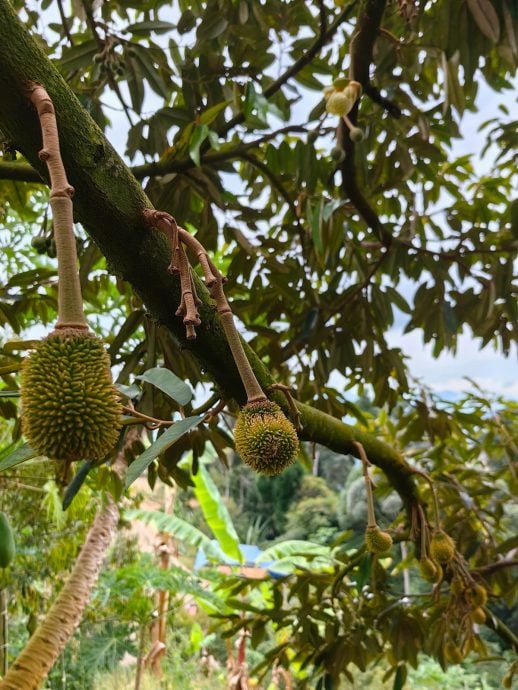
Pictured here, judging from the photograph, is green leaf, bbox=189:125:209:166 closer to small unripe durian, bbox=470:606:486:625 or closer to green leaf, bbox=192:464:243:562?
small unripe durian, bbox=470:606:486:625

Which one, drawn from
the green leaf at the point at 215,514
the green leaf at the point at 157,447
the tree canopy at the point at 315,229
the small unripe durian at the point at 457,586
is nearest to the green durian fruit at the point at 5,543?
the tree canopy at the point at 315,229

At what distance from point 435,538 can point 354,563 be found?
0.85 feet

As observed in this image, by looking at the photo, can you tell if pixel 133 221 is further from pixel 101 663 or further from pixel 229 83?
pixel 101 663

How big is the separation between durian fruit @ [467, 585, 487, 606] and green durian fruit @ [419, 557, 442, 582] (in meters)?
0.15

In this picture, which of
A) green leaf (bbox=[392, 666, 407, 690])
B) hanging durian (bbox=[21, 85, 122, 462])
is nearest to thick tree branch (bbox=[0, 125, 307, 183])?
hanging durian (bbox=[21, 85, 122, 462])

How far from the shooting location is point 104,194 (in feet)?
1.56

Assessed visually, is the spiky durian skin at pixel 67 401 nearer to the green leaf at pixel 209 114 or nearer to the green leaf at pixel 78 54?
the green leaf at pixel 209 114

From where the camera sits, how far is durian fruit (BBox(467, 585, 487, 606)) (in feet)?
3.55

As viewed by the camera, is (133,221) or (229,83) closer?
(133,221)

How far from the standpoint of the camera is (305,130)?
1179 mm

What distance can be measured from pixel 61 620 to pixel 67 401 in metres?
2.34

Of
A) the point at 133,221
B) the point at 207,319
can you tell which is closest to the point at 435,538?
the point at 207,319

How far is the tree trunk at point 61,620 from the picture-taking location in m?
2.00

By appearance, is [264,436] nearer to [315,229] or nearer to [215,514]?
[315,229]
